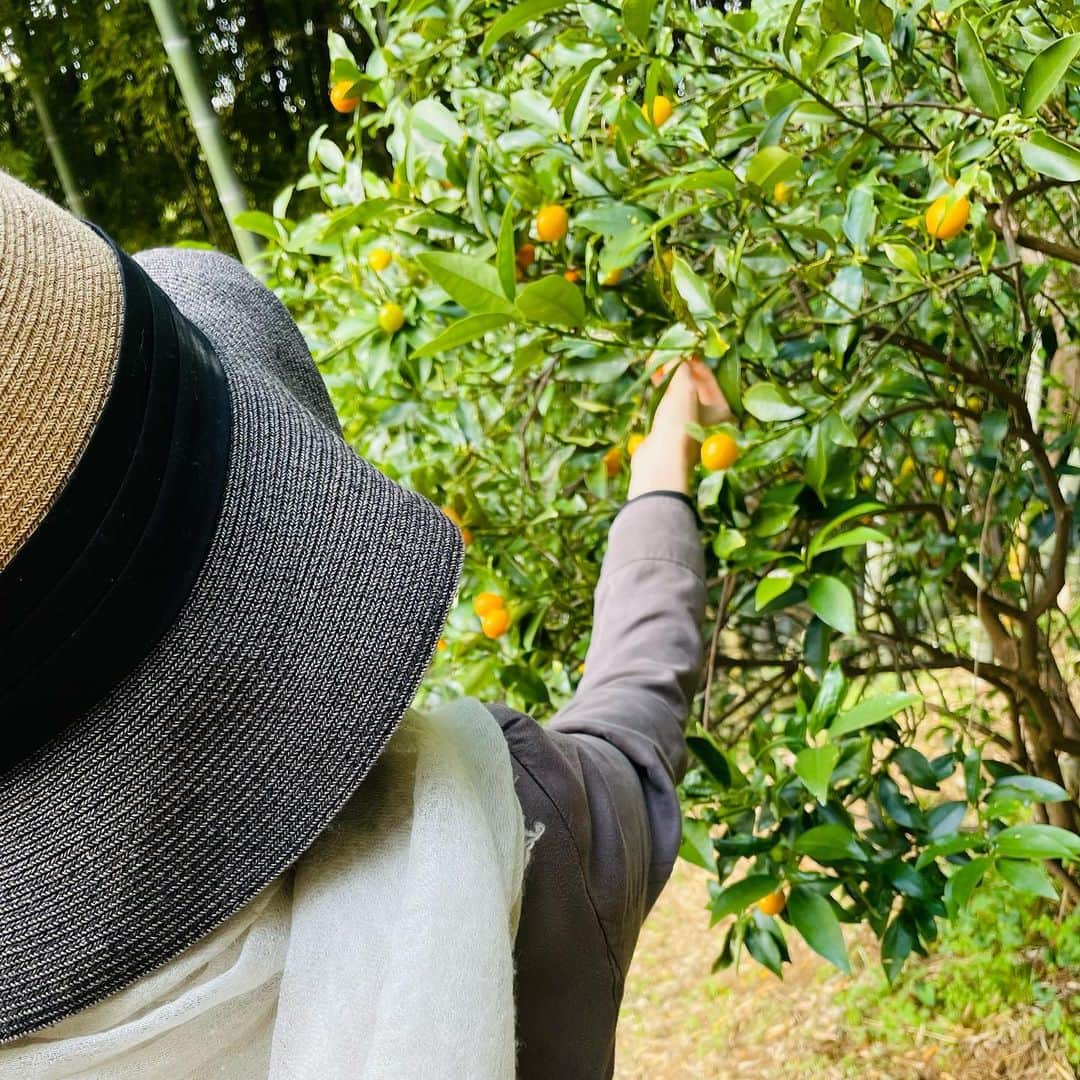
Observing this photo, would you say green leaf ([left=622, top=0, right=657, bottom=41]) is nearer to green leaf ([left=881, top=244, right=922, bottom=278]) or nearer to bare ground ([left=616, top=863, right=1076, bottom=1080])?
green leaf ([left=881, top=244, right=922, bottom=278])

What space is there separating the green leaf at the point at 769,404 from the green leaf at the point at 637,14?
330 mm

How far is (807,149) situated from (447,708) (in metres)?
0.70

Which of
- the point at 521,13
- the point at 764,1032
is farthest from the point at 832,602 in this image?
the point at 764,1032

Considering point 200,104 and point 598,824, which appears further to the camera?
point 200,104

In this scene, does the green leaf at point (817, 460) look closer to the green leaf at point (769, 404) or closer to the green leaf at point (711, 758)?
the green leaf at point (769, 404)

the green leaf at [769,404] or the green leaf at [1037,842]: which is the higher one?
the green leaf at [769,404]

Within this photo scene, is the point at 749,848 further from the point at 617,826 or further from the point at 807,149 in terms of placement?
the point at 807,149

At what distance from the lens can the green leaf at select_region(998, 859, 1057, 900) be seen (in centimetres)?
91

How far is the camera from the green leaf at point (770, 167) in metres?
0.92

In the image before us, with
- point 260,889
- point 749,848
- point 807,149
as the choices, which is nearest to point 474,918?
point 260,889

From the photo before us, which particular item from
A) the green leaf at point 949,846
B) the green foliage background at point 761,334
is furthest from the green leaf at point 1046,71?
the green leaf at point 949,846

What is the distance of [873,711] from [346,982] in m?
0.52

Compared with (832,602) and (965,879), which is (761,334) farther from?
(965,879)

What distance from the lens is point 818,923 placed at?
1.01 metres
